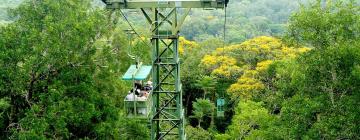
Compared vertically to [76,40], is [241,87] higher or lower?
lower

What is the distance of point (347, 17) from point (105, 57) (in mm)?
6365

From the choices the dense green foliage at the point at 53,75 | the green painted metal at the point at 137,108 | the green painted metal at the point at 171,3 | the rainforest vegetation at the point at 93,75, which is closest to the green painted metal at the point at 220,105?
the rainforest vegetation at the point at 93,75

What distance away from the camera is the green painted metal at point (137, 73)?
10.8 meters

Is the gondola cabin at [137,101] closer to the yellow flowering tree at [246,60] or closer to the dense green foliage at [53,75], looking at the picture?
the dense green foliage at [53,75]

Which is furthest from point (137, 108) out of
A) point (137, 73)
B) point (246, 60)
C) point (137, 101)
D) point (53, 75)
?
point (246, 60)

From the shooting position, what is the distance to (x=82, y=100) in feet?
36.7

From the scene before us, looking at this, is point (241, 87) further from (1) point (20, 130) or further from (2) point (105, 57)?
(1) point (20, 130)

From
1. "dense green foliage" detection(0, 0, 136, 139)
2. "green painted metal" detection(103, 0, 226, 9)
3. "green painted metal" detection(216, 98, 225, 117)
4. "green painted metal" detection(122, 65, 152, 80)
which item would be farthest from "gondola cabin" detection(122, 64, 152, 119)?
"green painted metal" detection(216, 98, 225, 117)

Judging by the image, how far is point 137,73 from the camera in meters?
11.2

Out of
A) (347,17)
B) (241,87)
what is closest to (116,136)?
(347,17)

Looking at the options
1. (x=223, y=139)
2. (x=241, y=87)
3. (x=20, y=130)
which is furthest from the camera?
(x=241, y=87)

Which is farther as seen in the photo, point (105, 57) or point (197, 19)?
point (197, 19)

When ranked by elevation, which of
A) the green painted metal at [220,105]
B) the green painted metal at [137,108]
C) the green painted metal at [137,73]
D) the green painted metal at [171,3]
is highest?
the green painted metal at [171,3]

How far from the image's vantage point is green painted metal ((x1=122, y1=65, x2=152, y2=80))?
426 inches
